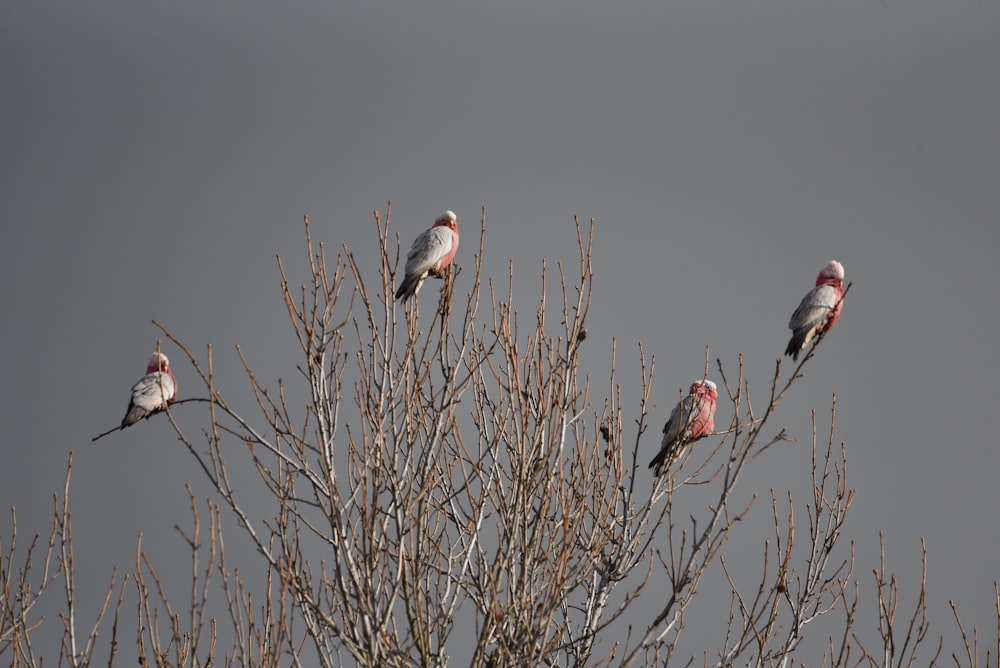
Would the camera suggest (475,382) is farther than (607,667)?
Yes

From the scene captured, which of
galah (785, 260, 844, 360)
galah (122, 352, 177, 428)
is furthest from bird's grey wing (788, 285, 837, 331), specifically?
galah (122, 352, 177, 428)

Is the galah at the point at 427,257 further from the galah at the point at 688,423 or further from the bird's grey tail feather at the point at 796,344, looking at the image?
the bird's grey tail feather at the point at 796,344

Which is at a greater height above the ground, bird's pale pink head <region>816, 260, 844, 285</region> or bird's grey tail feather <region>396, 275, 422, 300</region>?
bird's grey tail feather <region>396, 275, 422, 300</region>

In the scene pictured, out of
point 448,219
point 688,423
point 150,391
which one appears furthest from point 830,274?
point 150,391

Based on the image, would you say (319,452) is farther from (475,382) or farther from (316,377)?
(475,382)

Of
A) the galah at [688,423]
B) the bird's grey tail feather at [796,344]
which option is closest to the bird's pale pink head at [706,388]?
the galah at [688,423]

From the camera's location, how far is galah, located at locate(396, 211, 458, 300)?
Answer: 7.06 m

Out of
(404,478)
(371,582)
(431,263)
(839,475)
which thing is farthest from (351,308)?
(839,475)

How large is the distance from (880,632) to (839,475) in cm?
115

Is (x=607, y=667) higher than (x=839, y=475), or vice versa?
(x=839, y=475)

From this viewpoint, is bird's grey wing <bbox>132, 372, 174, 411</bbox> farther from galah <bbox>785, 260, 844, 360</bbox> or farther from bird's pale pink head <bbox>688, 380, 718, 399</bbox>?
galah <bbox>785, 260, 844, 360</bbox>

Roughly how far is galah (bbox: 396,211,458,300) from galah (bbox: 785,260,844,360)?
243cm

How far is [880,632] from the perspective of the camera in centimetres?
496

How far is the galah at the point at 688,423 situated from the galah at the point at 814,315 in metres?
0.68
